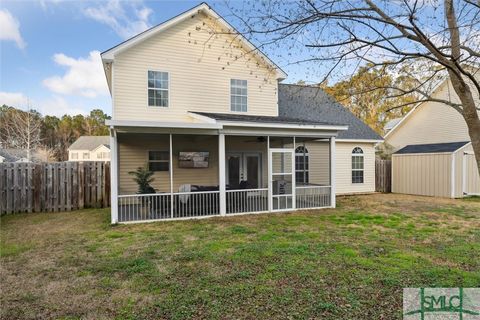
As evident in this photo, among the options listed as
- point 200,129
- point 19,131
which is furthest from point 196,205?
point 19,131

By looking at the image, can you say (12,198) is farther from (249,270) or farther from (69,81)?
(69,81)

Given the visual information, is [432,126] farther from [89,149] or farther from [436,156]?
[89,149]

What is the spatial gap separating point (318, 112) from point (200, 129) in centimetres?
897

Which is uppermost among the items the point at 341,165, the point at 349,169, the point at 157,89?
the point at 157,89

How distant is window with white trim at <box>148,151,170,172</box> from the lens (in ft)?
41.2

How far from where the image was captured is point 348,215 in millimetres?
9977

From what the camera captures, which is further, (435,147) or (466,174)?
(435,147)

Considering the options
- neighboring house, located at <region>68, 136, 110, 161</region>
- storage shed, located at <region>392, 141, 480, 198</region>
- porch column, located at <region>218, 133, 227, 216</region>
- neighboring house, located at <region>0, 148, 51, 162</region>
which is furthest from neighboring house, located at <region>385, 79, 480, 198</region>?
neighboring house, located at <region>68, 136, 110, 161</region>

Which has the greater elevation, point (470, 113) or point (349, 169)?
point (470, 113)

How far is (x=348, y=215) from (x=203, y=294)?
7.16 metres

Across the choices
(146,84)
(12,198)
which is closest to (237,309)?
(146,84)

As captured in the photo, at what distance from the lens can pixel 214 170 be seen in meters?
13.5

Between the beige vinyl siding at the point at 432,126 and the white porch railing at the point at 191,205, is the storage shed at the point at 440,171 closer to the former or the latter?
the beige vinyl siding at the point at 432,126

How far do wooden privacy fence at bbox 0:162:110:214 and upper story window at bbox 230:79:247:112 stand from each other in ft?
18.9
